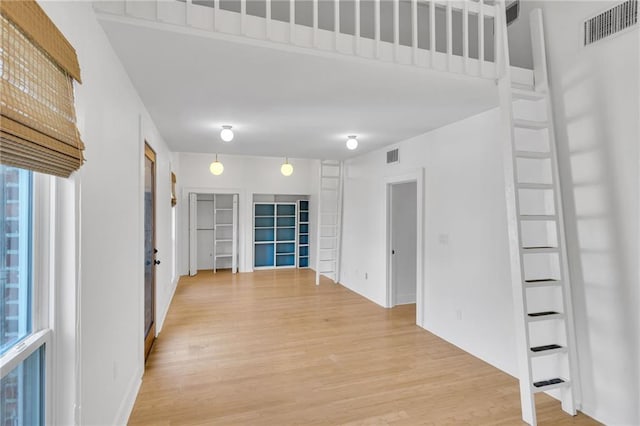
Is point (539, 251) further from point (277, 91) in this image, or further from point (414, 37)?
point (277, 91)

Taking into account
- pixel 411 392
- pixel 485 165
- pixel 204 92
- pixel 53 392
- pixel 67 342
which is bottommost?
pixel 411 392

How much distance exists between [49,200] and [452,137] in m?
3.80

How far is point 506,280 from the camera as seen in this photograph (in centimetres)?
323

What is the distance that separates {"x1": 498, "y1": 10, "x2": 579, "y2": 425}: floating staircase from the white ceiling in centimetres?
40

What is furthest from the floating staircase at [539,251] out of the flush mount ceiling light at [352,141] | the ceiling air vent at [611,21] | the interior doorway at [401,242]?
the interior doorway at [401,242]

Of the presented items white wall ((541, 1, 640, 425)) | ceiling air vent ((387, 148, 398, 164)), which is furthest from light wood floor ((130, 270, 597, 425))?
ceiling air vent ((387, 148, 398, 164))

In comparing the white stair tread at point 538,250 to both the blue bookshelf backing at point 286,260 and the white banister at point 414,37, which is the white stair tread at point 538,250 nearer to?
the white banister at point 414,37

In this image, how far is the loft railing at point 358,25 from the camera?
6.25 feet

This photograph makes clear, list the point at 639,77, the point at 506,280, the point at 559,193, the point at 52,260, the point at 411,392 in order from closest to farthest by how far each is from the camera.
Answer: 1. the point at 52,260
2. the point at 639,77
3. the point at 559,193
4. the point at 411,392
5. the point at 506,280

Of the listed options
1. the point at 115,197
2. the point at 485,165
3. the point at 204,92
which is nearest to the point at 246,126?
the point at 204,92

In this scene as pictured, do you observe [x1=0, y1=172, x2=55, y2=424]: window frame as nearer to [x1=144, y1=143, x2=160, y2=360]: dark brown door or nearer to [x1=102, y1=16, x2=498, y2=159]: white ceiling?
[x1=102, y1=16, x2=498, y2=159]: white ceiling

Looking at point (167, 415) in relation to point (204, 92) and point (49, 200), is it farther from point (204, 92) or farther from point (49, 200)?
point (204, 92)

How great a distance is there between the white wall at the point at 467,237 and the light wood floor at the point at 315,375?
28 cm

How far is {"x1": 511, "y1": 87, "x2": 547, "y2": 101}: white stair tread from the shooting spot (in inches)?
106
